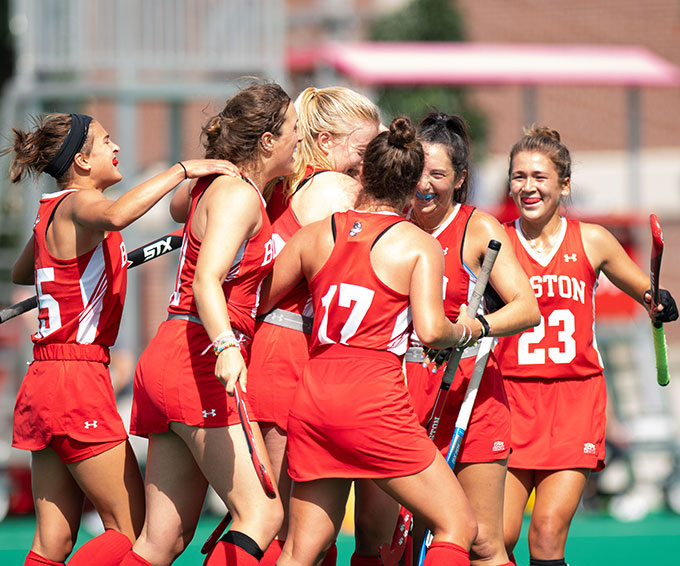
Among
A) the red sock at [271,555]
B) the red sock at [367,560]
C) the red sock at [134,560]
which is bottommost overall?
the red sock at [367,560]

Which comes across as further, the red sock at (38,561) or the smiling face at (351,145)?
the smiling face at (351,145)

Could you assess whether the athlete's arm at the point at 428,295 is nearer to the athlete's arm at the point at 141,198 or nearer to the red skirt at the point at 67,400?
the athlete's arm at the point at 141,198

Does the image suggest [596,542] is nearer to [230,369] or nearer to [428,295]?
[428,295]

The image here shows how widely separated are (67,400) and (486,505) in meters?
1.53

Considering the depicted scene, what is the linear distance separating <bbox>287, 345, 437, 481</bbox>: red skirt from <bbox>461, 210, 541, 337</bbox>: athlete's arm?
50cm

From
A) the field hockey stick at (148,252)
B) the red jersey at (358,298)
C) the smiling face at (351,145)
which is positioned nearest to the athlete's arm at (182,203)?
the field hockey stick at (148,252)

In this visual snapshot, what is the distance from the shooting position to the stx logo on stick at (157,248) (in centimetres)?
409

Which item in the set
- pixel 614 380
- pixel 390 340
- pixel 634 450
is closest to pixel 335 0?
pixel 614 380

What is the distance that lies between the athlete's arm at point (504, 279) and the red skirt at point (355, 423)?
1.65 ft

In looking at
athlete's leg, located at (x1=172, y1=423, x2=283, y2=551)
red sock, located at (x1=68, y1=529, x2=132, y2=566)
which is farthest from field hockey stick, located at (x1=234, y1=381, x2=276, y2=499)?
red sock, located at (x1=68, y1=529, x2=132, y2=566)

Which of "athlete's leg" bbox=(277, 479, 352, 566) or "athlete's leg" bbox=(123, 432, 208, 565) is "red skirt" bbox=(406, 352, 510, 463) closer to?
"athlete's leg" bbox=(277, 479, 352, 566)

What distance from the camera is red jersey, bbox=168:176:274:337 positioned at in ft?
11.4

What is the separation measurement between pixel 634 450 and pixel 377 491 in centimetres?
570

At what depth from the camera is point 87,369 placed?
378 centimetres
